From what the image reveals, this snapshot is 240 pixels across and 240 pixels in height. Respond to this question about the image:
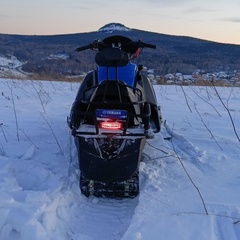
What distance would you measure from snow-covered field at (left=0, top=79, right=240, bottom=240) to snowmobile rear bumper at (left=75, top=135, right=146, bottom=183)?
9.8 inches

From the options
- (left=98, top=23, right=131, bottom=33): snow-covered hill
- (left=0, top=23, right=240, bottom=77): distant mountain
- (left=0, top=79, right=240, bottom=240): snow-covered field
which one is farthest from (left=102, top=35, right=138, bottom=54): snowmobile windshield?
(left=0, top=23, right=240, bottom=77): distant mountain

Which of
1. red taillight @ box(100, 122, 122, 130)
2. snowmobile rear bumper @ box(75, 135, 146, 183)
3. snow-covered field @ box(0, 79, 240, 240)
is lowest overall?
snow-covered field @ box(0, 79, 240, 240)

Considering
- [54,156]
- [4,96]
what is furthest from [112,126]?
[4,96]

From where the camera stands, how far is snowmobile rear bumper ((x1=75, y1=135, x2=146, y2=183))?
2.72 meters

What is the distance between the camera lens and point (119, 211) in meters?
2.74

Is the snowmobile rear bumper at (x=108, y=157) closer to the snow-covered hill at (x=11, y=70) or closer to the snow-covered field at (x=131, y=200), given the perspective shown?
the snow-covered field at (x=131, y=200)

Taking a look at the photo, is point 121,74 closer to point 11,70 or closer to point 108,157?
point 108,157

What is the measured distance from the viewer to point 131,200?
290 centimetres

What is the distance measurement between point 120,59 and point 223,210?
1357 mm

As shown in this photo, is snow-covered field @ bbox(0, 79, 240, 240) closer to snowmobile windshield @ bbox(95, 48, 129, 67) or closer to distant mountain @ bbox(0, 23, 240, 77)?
snowmobile windshield @ bbox(95, 48, 129, 67)

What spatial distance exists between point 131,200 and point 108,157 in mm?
426

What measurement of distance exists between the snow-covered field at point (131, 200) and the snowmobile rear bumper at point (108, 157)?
25 cm

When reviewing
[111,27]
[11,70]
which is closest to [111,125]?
[111,27]

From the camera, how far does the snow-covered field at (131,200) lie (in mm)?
2359
